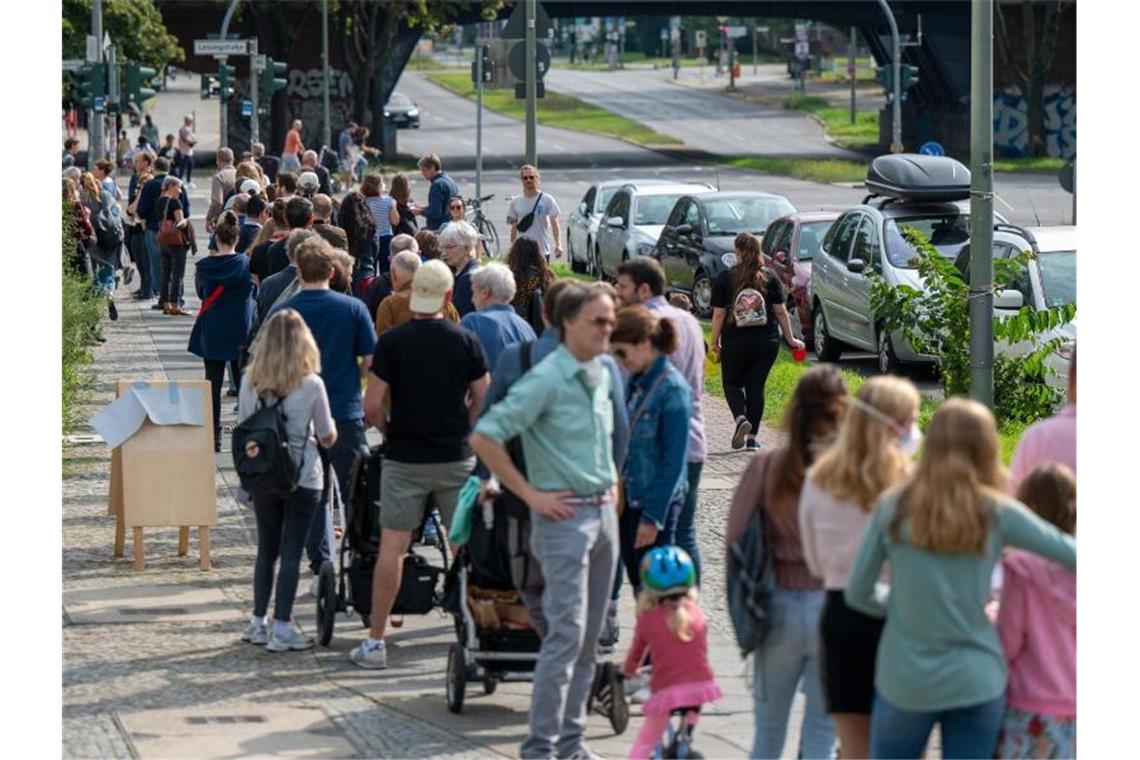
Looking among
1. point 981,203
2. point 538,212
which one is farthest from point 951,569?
point 538,212

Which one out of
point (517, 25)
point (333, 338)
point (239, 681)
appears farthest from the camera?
point (517, 25)

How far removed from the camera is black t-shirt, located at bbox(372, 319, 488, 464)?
970 centimetres

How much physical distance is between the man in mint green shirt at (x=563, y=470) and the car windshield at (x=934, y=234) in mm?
13510

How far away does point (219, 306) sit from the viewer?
15.8 meters

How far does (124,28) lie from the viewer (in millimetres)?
62812

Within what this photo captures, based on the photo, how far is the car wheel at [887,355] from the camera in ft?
68.2

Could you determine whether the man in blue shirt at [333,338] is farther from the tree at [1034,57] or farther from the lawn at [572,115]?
the lawn at [572,115]

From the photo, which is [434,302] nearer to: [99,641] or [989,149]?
[99,641]

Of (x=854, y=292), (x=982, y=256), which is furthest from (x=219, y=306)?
(x=854, y=292)

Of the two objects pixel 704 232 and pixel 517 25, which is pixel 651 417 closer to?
pixel 517 25

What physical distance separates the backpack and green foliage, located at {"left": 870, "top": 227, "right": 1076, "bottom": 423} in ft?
30.8

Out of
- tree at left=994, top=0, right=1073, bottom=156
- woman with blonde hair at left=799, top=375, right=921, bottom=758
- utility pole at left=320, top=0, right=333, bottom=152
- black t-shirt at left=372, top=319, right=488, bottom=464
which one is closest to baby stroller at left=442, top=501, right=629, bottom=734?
black t-shirt at left=372, top=319, right=488, bottom=464

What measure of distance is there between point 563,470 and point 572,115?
82524mm

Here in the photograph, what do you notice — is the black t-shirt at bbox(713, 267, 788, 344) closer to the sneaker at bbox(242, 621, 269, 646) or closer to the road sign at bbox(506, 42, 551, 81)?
the sneaker at bbox(242, 621, 269, 646)
